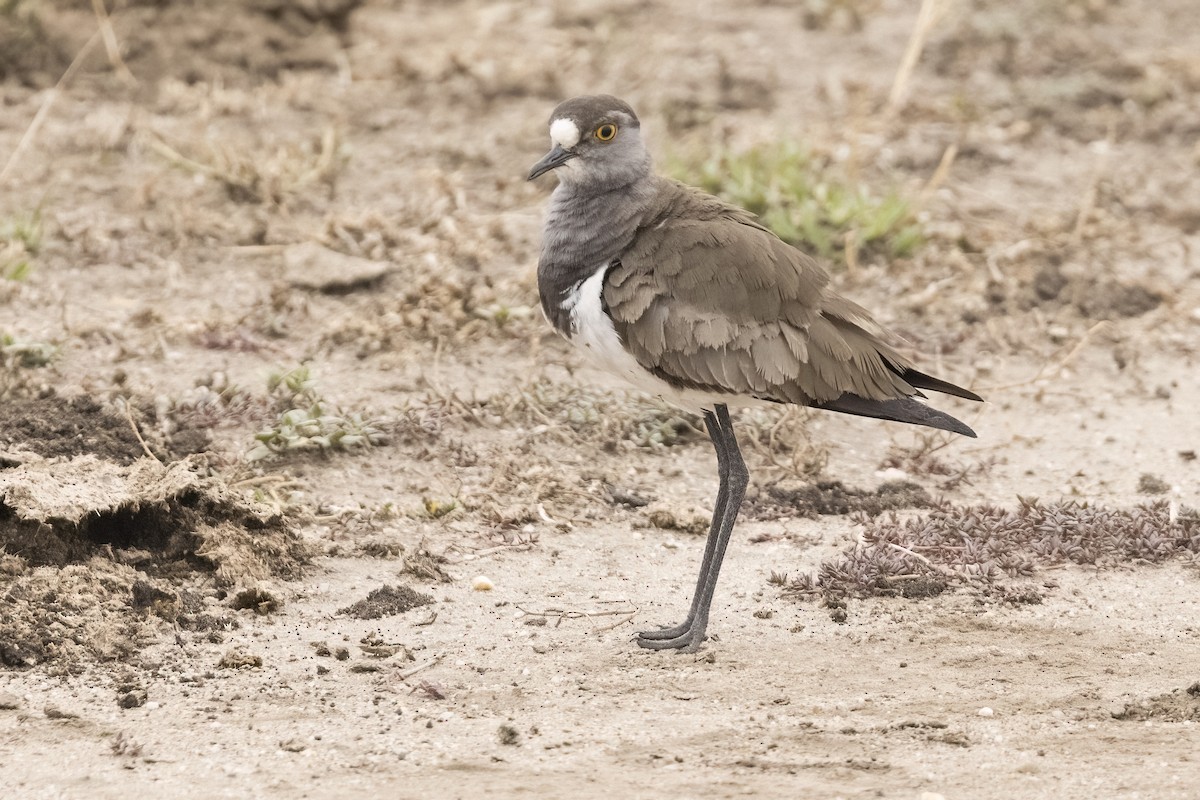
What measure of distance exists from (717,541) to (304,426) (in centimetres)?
184

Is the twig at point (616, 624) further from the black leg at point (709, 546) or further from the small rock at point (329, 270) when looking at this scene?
the small rock at point (329, 270)

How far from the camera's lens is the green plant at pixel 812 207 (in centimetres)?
769

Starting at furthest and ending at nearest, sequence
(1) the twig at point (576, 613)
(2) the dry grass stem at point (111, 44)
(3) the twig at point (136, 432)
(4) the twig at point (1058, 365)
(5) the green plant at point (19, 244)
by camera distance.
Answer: (2) the dry grass stem at point (111, 44) < (5) the green plant at point (19, 244) < (4) the twig at point (1058, 365) < (3) the twig at point (136, 432) < (1) the twig at point (576, 613)

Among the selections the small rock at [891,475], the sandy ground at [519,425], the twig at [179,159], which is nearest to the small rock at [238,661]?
the sandy ground at [519,425]

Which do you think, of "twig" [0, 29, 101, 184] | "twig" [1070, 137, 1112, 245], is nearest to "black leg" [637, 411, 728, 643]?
"twig" [1070, 137, 1112, 245]

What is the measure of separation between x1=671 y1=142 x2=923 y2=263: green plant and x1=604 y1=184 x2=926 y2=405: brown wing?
2.73m

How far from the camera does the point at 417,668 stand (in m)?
4.63

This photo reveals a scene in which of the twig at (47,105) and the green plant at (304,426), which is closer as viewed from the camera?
the green plant at (304,426)

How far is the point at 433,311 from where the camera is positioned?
698 centimetres

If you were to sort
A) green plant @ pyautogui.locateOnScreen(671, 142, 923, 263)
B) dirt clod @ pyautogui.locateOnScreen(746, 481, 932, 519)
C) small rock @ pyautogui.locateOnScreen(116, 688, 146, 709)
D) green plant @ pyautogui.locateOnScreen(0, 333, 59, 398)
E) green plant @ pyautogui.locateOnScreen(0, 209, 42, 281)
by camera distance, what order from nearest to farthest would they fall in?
small rock @ pyautogui.locateOnScreen(116, 688, 146, 709), dirt clod @ pyautogui.locateOnScreen(746, 481, 932, 519), green plant @ pyautogui.locateOnScreen(0, 333, 59, 398), green plant @ pyautogui.locateOnScreen(0, 209, 42, 281), green plant @ pyautogui.locateOnScreen(671, 142, 923, 263)

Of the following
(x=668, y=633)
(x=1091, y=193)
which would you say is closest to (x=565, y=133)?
(x=668, y=633)

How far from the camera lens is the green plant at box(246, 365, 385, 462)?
586 cm

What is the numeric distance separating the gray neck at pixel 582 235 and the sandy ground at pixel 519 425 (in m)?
1.04

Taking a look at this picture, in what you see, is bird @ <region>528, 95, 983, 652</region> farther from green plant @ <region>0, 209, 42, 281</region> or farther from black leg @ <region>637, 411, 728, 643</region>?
green plant @ <region>0, 209, 42, 281</region>
